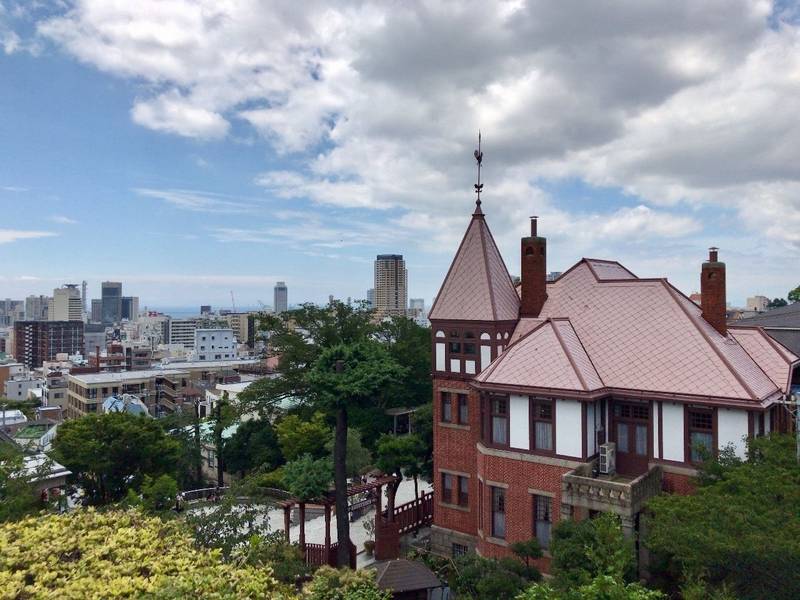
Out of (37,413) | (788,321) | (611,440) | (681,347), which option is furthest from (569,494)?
(37,413)

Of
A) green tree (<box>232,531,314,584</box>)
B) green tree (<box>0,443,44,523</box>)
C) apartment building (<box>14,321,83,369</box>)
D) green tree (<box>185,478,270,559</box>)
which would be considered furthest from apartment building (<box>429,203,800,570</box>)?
apartment building (<box>14,321,83,369</box>)

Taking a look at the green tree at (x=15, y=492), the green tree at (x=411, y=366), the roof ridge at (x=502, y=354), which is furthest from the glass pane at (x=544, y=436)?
the green tree at (x=411, y=366)

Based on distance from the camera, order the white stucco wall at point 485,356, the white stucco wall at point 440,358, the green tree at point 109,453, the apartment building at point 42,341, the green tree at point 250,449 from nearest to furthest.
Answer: the white stucco wall at point 485,356 < the white stucco wall at point 440,358 < the green tree at point 109,453 < the green tree at point 250,449 < the apartment building at point 42,341

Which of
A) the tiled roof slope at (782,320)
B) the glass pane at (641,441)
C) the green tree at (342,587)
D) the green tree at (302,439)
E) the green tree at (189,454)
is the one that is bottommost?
the green tree at (189,454)

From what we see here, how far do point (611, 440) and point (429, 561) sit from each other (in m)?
8.01

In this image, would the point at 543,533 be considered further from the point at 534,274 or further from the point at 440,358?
the point at 534,274

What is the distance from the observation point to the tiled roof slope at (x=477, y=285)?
2133 cm

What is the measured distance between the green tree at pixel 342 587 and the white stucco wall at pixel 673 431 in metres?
10.9

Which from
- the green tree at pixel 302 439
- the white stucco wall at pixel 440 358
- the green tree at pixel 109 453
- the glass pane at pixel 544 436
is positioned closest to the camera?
the glass pane at pixel 544 436

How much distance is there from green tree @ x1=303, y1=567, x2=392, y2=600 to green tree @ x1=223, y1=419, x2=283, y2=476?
27.7 meters

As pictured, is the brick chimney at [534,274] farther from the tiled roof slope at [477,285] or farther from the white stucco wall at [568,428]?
the white stucco wall at [568,428]

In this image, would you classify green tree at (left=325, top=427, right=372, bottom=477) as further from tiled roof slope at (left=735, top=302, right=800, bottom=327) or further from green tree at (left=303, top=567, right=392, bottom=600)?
tiled roof slope at (left=735, top=302, right=800, bottom=327)

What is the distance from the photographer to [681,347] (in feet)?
60.4

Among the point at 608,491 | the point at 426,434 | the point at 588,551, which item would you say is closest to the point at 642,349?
the point at 608,491
